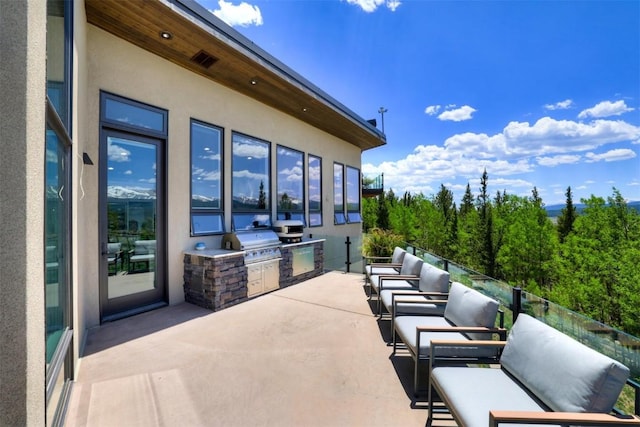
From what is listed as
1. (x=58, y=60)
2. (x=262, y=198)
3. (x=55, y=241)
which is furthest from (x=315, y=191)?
(x=55, y=241)

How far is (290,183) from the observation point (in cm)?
769

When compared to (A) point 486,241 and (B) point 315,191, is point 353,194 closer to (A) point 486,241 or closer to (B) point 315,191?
(B) point 315,191

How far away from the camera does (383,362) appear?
116 inches

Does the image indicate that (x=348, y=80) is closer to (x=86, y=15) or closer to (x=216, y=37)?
(x=216, y=37)

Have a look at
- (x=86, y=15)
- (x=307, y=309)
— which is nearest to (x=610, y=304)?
(x=307, y=309)

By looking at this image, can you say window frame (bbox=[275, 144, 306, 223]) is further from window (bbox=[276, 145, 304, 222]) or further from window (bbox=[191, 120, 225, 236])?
window (bbox=[191, 120, 225, 236])

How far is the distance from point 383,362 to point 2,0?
11.7 feet

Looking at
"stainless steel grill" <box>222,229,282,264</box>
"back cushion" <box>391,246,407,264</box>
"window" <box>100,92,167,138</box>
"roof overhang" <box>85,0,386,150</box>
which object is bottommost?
"back cushion" <box>391,246,407,264</box>

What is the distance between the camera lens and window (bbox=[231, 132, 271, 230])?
19.5 feet

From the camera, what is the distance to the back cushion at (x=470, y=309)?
2480 mm

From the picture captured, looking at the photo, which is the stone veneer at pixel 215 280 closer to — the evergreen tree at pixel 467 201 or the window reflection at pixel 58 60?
the window reflection at pixel 58 60

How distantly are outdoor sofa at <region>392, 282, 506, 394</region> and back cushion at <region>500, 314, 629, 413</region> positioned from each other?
0.28 meters

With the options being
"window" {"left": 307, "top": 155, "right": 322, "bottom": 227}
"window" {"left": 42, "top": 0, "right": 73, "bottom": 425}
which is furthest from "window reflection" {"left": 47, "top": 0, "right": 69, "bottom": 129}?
"window" {"left": 307, "top": 155, "right": 322, "bottom": 227}

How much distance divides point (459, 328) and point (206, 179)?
189 inches
